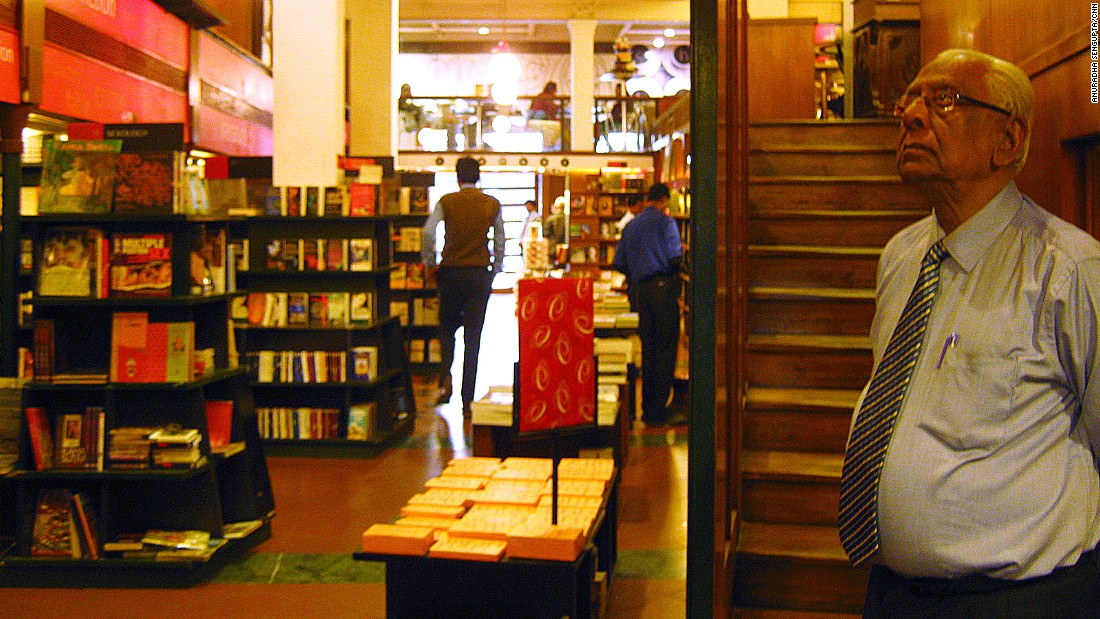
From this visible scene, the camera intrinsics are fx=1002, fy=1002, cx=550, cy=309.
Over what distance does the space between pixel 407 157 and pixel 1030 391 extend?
652 inches

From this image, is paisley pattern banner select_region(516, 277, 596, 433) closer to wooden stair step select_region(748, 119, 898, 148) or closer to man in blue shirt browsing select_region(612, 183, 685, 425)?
wooden stair step select_region(748, 119, 898, 148)

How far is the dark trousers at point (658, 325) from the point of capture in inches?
288

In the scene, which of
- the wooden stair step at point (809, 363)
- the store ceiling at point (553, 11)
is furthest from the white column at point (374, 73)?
the wooden stair step at point (809, 363)

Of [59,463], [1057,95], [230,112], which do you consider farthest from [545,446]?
[230,112]

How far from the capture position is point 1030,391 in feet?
5.35

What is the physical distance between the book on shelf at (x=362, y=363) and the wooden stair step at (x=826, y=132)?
9.38ft

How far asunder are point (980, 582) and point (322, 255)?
555 centimetres

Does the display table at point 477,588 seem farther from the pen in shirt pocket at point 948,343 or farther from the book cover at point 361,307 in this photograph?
the book cover at point 361,307

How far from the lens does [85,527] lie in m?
4.30

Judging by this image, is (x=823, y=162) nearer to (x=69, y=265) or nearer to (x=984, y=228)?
(x=69, y=265)

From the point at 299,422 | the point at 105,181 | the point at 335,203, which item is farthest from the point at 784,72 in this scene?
the point at 105,181

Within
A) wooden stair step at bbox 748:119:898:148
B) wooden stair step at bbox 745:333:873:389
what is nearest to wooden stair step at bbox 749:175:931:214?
wooden stair step at bbox 748:119:898:148

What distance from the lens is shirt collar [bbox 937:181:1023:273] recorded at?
1.76 meters

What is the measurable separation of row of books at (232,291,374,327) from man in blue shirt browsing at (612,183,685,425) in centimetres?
→ 198
